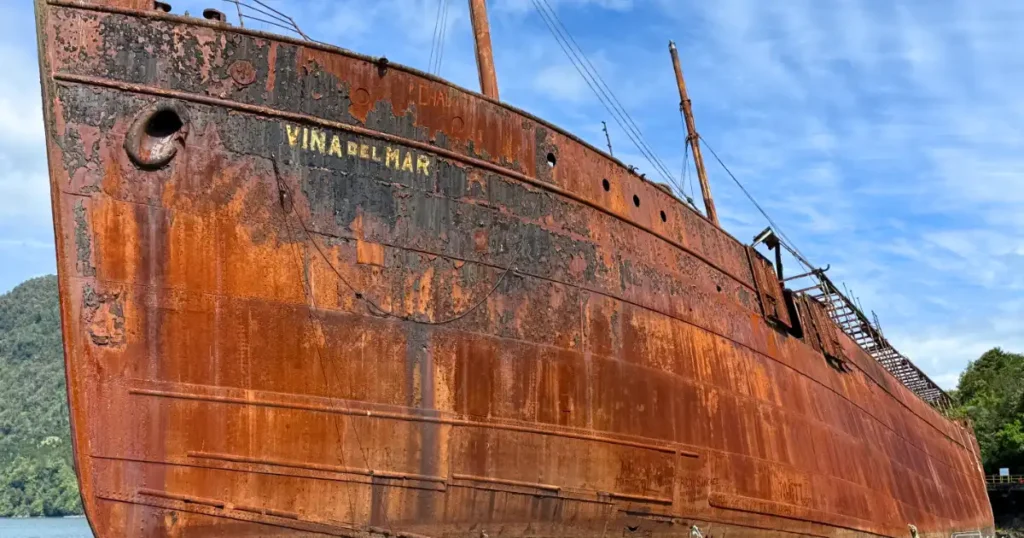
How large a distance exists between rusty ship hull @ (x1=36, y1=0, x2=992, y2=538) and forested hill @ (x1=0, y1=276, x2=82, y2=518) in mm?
83322

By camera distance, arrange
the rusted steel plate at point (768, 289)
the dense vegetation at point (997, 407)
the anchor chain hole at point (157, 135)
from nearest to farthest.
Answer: the anchor chain hole at point (157, 135) < the rusted steel plate at point (768, 289) < the dense vegetation at point (997, 407)

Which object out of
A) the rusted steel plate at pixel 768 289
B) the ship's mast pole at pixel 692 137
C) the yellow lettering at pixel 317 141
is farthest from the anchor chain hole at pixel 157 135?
the ship's mast pole at pixel 692 137

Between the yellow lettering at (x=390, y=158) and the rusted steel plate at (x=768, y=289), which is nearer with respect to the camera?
the yellow lettering at (x=390, y=158)

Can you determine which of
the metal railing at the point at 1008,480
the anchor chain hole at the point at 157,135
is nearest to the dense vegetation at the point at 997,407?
the metal railing at the point at 1008,480

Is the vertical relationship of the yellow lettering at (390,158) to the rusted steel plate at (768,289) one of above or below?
above

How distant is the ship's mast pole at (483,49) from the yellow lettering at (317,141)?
4.58 m

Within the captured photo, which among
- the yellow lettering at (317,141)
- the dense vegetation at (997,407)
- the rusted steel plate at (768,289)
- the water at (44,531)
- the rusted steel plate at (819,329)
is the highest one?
the yellow lettering at (317,141)

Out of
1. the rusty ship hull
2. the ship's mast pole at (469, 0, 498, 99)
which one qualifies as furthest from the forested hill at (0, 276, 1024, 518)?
the rusty ship hull

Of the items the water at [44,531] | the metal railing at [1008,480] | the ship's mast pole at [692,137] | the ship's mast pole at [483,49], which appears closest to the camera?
the ship's mast pole at [483,49]

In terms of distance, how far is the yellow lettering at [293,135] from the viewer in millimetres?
7562

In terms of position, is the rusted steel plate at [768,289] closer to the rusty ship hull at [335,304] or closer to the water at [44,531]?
the rusty ship hull at [335,304]

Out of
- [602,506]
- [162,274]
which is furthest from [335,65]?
[602,506]

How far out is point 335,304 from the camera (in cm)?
746

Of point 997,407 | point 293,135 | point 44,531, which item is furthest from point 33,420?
point 293,135
